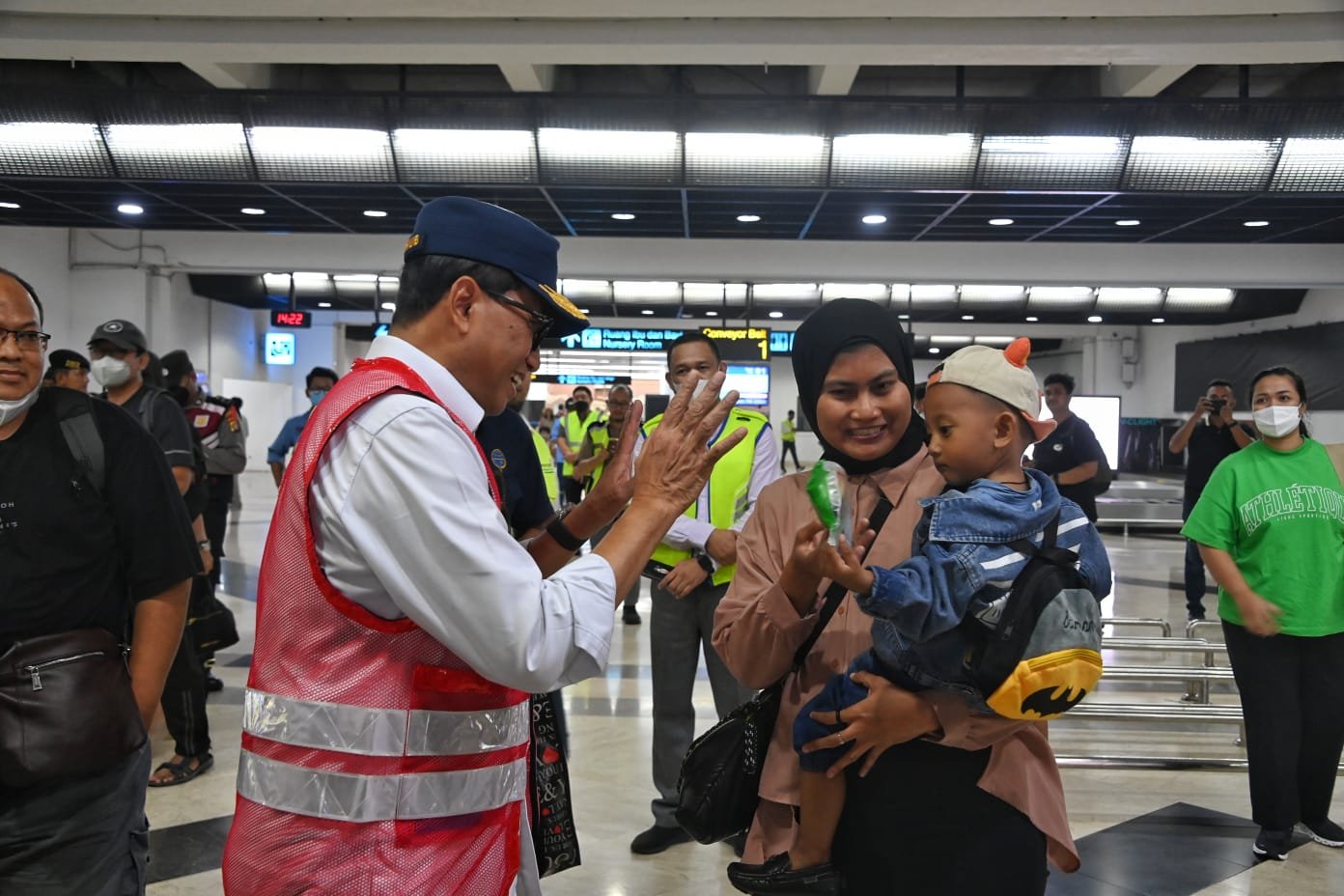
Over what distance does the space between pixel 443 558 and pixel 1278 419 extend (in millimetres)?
3519

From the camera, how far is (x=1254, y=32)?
19.3 ft

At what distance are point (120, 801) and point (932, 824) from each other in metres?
1.51

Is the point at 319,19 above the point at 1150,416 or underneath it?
above

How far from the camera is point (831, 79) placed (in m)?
7.08

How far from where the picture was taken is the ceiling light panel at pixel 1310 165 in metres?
7.27

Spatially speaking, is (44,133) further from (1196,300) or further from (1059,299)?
(1196,300)

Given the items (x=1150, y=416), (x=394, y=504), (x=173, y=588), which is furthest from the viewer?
(x=1150, y=416)

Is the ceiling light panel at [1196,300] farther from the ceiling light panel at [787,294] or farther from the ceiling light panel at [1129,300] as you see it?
the ceiling light panel at [787,294]

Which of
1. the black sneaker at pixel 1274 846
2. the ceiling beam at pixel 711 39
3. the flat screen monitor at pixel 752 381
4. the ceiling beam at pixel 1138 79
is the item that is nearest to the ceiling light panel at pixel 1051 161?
the ceiling beam at pixel 1138 79

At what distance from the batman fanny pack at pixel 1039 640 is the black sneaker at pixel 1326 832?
291 cm

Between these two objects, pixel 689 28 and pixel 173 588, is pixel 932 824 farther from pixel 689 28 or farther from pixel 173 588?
pixel 689 28

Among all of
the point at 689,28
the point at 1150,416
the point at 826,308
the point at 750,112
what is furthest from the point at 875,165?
the point at 1150,416

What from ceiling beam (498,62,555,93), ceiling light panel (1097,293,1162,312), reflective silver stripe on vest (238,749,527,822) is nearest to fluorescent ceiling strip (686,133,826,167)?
Answer: ceiling beam (498,62,555,93)

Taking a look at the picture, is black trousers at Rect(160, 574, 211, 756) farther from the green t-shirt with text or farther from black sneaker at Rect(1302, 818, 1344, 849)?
black sneaker at Rect(1302, 818, 1344, 849)
